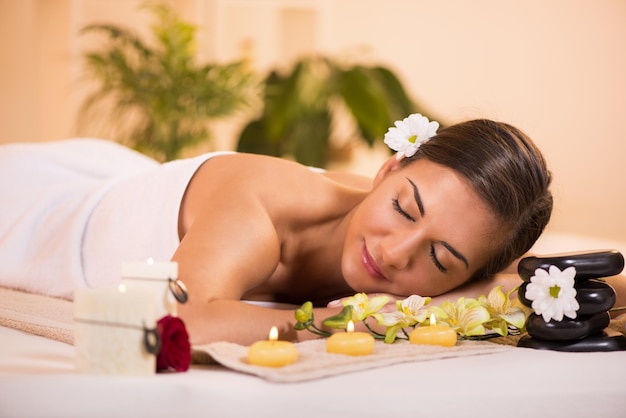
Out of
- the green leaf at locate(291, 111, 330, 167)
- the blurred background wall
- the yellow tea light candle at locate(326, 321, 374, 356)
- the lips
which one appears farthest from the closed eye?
the green leaf at locate(291, 111, 330, 167)

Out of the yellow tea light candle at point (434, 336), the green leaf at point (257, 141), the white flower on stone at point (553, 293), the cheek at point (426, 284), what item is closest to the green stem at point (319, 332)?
the yellow tea light candle at point (434, 336)

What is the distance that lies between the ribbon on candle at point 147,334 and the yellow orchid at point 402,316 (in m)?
0.51

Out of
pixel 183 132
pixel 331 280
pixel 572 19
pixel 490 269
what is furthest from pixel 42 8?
pixel 490 269

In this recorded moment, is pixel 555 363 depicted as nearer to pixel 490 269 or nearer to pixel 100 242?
pixel 490 269

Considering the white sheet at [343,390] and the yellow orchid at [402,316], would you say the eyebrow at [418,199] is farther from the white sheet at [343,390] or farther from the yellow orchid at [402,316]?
the white sheet at [343,390]

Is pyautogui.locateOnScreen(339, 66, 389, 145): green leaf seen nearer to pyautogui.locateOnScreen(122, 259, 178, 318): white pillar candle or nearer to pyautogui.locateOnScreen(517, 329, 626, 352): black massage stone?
pyautogui.locateOnScreen(517, 329, 626, 352): black massage stone

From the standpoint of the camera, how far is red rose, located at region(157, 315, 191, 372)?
1.17 metres

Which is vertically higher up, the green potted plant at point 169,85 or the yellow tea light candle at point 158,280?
the green potted plant at point 169,85

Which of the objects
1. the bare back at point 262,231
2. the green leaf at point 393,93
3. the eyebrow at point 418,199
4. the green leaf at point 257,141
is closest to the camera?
the bare back at point 262,231

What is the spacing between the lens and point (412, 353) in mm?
1397

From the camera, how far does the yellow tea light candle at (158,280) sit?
4.06 feet

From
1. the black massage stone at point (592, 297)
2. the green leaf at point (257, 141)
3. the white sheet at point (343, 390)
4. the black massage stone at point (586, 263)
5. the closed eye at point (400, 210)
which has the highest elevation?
the green leaf at point (257, 141)

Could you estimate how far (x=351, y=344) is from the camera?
52.9 inches

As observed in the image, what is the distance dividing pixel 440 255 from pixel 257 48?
4.57 m
